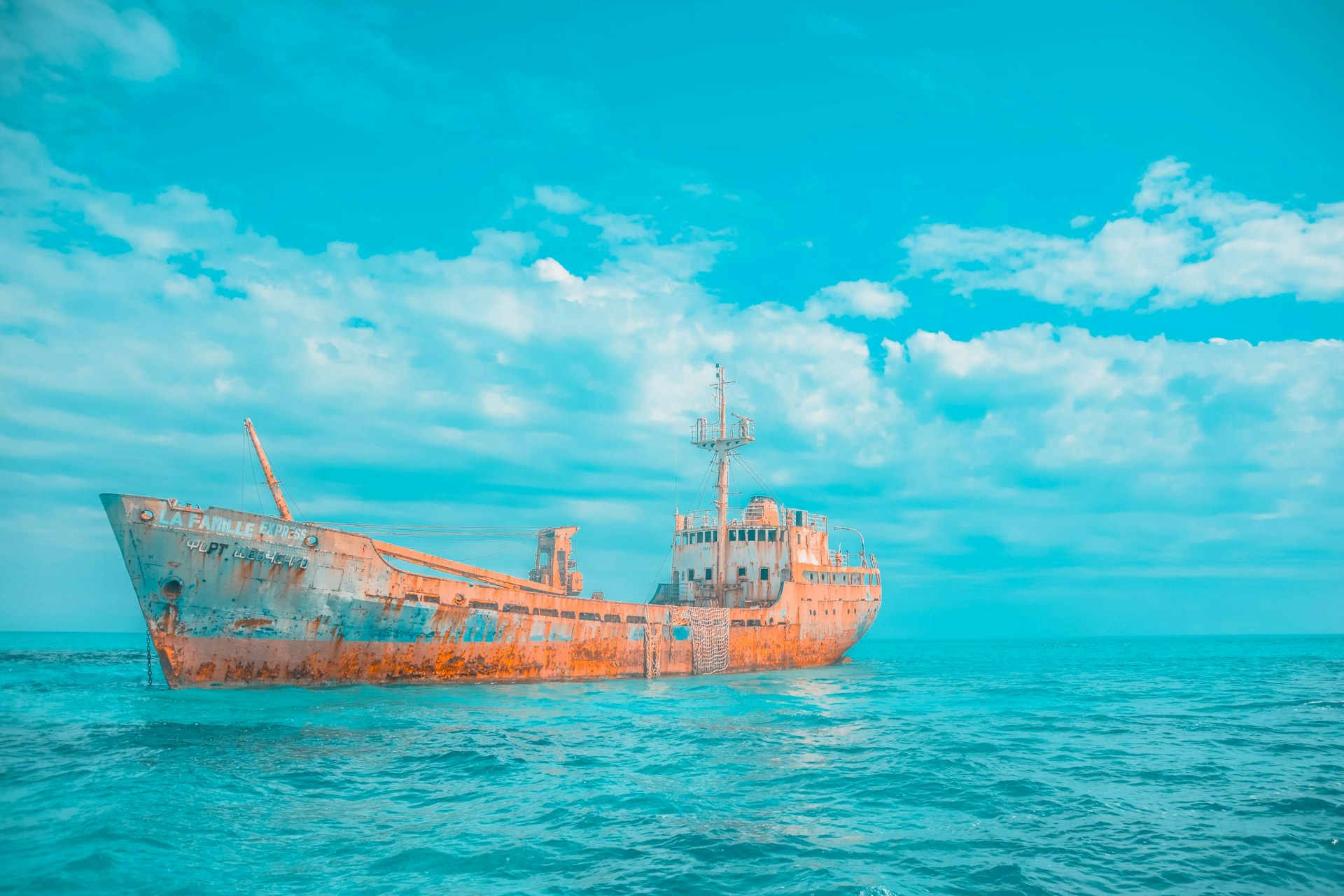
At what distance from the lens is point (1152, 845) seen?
10711 millimetres

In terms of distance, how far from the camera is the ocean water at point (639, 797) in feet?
31.1

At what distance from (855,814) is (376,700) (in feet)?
51.5

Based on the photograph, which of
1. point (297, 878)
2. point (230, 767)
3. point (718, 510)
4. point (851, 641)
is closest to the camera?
point (297, 878)

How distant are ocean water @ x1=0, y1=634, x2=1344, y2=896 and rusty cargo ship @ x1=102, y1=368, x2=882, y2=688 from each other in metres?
1.14

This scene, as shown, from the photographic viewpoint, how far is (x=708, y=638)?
116ft

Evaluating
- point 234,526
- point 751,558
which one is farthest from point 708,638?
point 234,526

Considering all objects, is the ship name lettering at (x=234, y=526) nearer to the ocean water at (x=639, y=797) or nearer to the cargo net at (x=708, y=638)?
the ocean water at (x=639, y=797)

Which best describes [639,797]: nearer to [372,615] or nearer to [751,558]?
[372,615]

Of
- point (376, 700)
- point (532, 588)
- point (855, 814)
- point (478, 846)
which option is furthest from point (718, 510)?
point (478, 846)

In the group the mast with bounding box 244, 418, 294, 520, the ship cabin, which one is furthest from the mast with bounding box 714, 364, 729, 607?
the mast with bounding box 244, 418, 294, 520

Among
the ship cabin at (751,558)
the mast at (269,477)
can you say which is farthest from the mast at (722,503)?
the mast at (269,477)

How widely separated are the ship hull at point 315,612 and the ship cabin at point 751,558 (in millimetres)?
10093

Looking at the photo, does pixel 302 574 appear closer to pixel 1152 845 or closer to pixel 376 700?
pixel 376 700

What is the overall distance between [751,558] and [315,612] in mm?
22704
